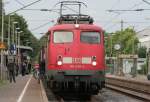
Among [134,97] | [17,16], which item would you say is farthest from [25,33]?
[134,97]

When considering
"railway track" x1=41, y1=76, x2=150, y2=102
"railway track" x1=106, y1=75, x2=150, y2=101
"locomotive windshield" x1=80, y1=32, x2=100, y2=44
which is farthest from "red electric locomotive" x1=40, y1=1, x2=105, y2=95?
"railway track" x1=106, y1=75, x2=150, y2=101

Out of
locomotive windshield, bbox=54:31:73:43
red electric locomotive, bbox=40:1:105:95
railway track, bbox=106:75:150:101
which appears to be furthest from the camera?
railway track, bbox=106:75:150:101

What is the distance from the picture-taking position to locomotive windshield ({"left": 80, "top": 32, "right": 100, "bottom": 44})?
25.6m

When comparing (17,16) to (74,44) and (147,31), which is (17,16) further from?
(74,44)

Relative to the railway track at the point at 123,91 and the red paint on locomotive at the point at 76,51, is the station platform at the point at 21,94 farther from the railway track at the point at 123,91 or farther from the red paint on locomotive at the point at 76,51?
the red paint on locomotive at the point at 76,51

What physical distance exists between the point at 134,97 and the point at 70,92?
4.56m

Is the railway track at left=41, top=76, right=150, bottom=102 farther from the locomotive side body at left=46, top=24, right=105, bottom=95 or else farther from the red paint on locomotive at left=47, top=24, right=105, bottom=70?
the red paint on locomotive at left=47, top=24, right=105, bottom=70

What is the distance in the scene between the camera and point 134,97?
2970cm

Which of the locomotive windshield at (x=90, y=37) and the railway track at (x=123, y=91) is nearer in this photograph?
the locomotive windshield at (x=90, y=37)

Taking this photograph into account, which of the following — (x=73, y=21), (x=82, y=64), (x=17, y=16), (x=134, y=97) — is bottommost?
(x=134, y=97)

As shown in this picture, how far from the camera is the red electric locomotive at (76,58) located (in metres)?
24.7

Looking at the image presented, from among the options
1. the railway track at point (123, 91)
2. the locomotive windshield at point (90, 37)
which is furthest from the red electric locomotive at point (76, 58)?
the railway track at point (123, 91)

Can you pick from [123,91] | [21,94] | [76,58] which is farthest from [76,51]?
[123,91]

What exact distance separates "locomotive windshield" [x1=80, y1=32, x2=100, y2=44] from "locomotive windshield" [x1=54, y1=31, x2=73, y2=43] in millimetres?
540
